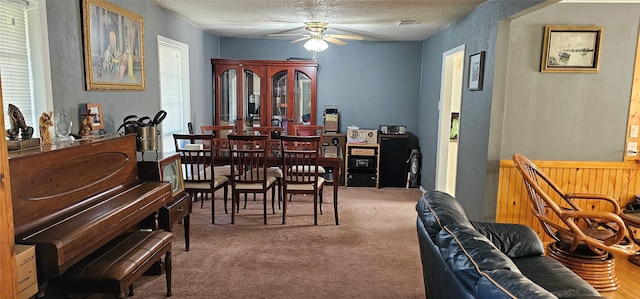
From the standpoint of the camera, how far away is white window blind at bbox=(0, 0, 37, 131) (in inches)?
94.7

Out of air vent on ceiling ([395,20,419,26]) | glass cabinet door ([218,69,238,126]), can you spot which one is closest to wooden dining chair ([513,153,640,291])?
air vent on ceiling ([395,20,419,26])

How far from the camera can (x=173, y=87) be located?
4.96 metres

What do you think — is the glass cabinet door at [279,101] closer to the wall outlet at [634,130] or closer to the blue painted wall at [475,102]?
the blue painted wall at [475,102]

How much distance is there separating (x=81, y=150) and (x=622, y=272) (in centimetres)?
399

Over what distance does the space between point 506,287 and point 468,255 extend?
28 centimetres

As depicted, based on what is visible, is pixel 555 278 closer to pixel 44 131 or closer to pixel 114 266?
pixel 114 266

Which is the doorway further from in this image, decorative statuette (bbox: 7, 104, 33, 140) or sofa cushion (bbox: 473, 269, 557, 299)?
decorative statuette (bbox: 7, 104, 33, 140)

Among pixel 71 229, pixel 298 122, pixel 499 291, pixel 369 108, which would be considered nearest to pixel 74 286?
pixel 71 229

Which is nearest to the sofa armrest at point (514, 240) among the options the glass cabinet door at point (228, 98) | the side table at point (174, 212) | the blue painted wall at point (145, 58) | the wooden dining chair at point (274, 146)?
the side table at point (174, 212)

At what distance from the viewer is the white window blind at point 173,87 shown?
4.60 metres

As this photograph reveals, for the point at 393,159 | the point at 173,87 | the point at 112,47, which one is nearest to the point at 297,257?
the point at 112,47

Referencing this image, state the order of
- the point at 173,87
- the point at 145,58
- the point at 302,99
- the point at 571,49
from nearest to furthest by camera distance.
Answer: the point at 571,49 < the point at 145,58 < the point at 173,87 < the point at 302,99

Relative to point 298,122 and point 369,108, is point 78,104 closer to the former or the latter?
point 298,122

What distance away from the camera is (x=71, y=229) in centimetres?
189
